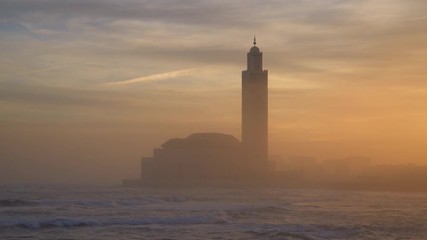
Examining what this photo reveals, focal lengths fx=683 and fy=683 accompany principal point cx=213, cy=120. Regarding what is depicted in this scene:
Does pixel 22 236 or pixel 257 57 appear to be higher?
pixel 257 57

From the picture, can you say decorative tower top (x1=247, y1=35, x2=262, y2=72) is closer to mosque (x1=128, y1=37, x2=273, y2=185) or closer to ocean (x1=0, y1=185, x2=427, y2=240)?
mosque (x1=128, y1=37, x2=273, y2=185)

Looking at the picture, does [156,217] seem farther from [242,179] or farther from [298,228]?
[242,179]

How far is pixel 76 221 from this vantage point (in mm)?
28734

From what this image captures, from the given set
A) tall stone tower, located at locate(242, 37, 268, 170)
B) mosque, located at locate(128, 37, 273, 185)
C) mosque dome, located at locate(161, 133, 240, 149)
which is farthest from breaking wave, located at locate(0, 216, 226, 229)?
mosque dome, located at locate(161, 133, 240, 149)

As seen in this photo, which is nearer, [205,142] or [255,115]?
[255,115]

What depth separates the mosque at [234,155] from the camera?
327ft

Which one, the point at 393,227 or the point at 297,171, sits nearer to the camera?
the point at 393,227

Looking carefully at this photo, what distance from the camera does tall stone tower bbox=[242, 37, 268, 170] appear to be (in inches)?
3922

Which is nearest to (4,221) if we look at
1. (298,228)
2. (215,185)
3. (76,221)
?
(76,221)

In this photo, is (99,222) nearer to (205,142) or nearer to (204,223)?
(204,223)

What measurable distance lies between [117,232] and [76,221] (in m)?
4.39

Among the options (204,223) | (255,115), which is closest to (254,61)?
(255,115)

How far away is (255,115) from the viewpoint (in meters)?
99.4

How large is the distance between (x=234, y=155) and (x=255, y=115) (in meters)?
7.68
